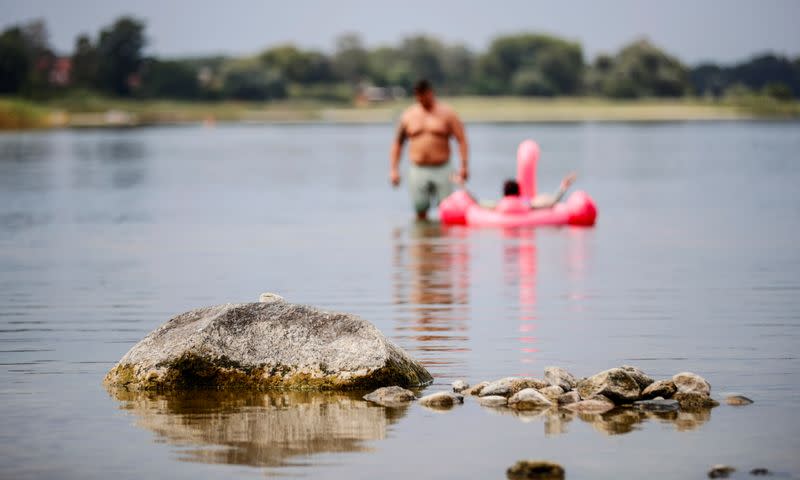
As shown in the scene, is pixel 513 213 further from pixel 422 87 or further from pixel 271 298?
pixel 271 298

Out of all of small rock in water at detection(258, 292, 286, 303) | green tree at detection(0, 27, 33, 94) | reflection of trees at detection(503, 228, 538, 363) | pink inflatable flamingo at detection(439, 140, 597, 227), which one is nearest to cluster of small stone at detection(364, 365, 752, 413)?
small rock in water at detection(258, 292, 286, 303)

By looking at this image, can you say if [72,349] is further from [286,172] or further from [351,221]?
[286,172]

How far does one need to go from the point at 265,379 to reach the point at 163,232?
13.5m

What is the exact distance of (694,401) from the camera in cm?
935

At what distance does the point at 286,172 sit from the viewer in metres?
44.4

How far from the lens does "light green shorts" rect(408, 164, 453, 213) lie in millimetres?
22750

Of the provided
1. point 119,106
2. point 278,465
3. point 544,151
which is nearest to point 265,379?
point 278,465

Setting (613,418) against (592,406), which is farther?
(592,406)

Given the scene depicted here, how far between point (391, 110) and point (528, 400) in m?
152

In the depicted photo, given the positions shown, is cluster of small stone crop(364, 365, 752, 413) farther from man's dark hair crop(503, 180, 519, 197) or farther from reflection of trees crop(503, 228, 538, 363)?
man's dark hair crop(503, 180, 519, 197)

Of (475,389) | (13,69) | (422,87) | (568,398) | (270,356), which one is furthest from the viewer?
(13,69)

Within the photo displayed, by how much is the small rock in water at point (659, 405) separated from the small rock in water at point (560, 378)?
19.0 inches

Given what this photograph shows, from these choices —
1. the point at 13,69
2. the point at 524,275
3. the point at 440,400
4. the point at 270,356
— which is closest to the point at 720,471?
the point at 440,400

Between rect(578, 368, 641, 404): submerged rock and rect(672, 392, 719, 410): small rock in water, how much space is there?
0.85ft
